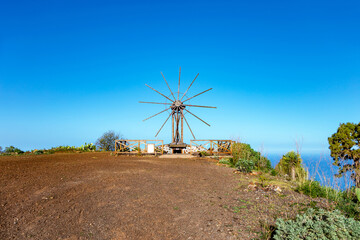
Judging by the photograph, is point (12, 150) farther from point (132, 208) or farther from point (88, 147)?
point (132, 208)

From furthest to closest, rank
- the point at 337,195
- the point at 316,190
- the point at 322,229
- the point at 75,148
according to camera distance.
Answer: the point at 75,148
the point at 316,190
the point at 337,195
the point at 322,229

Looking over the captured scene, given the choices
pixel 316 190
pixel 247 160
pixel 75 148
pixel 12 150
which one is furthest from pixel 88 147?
pixel 316 190

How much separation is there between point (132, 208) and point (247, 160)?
686 centimetres

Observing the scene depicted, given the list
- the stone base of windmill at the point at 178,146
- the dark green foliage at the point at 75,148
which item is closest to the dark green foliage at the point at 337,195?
the stone base of windmill at the point at 178,146

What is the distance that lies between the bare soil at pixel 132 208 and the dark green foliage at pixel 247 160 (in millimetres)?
2725

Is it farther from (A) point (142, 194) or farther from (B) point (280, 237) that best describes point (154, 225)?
(B) point (280, 237)

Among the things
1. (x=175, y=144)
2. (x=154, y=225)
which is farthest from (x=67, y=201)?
(x=175, y=144)

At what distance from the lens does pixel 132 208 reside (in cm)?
552

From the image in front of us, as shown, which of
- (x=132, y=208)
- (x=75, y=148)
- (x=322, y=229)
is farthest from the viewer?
(x=75, y=148)

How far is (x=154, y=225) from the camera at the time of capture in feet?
15.5

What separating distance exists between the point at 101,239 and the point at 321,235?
3827 millimetres

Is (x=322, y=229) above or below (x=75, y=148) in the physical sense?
below

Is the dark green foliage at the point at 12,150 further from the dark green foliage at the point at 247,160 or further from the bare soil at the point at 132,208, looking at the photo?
the dark green foliage at the point at 247,160

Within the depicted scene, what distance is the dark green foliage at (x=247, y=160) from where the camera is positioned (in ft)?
34.2
